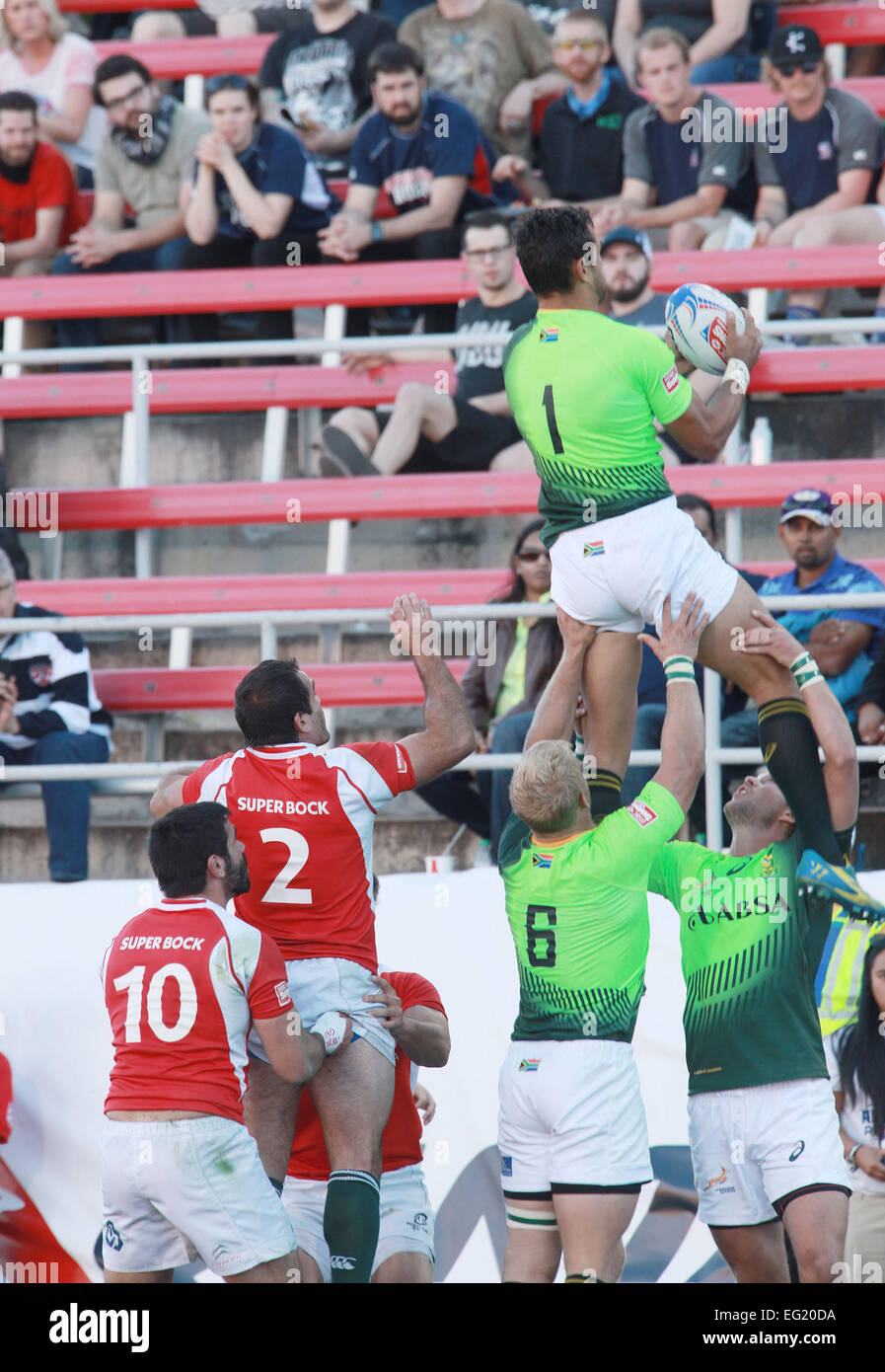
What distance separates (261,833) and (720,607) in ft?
4.31

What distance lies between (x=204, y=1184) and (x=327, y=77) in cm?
716

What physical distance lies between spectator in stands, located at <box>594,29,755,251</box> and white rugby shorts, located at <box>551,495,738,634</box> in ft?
14.7

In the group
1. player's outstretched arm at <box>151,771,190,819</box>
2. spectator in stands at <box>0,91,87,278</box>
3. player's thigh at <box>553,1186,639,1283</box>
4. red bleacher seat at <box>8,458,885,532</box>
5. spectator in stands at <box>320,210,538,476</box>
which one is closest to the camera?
player's thigh at <box>553,1186,639,1283</box>

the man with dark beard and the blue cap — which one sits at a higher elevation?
the blue cap

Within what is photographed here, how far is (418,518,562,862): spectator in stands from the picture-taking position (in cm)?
605

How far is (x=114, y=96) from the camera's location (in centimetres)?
890

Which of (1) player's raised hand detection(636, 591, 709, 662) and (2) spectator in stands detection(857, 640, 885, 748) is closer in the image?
(1) player's raised hand detection(636, 591, 709, 662)

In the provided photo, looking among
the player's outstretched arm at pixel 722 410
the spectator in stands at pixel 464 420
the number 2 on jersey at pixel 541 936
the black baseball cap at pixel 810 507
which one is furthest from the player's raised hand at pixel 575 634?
the spectator in stands at pixel 464 420

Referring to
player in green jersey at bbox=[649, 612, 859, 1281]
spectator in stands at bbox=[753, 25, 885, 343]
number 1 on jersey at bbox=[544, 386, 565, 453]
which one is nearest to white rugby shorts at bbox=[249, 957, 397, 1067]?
player in green jersey at bbox=[649, 612, 859, 1281]

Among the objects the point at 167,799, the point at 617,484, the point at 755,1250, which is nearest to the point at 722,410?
the point at 617,484

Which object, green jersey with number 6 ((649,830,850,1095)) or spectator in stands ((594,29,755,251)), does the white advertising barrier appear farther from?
spectator in stands ((594,29,755,251))

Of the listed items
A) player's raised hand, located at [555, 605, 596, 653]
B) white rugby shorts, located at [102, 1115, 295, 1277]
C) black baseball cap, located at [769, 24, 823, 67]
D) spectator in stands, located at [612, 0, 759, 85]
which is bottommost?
white rugby shorts, located at [102, 1115, 295, 1277]

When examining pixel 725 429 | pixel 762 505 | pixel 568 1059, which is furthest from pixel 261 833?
pixel 762 505

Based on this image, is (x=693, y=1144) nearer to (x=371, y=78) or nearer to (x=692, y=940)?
(x=692, y=940)
